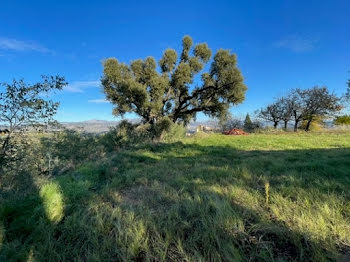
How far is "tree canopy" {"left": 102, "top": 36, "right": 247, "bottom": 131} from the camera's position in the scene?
41.9ft

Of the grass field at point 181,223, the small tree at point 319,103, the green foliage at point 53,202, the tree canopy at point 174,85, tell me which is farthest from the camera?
the small tree at point 319,103

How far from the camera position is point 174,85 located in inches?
568

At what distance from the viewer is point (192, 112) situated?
16.5 metres

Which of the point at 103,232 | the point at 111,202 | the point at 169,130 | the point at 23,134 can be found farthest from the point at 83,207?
the point at 169,130

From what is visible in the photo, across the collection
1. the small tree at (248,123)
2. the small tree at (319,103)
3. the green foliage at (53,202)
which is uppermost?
the small tree at (319,103)

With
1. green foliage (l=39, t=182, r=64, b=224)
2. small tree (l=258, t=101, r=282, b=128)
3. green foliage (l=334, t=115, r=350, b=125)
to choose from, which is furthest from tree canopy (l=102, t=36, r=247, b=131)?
green foliage (l=334, t=115, r=350, b=125)

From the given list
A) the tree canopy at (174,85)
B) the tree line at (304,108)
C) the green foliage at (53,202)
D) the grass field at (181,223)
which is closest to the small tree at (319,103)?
the tree line at (304,108)

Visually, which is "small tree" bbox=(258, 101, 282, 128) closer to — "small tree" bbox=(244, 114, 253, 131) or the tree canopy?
"small tree" bbox=(244, 114, 253, 131)

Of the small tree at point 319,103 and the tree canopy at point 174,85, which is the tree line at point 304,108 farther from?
the tree canopy at point 174,85

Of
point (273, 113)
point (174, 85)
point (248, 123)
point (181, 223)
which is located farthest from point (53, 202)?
point (273, 113)

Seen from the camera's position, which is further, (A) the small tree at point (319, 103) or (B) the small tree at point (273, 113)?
(B) the small tree at point (273, 113)

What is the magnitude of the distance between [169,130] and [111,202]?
9791 mm

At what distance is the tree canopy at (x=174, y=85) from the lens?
1277 cm

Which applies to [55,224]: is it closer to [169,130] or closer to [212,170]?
[212,170]
